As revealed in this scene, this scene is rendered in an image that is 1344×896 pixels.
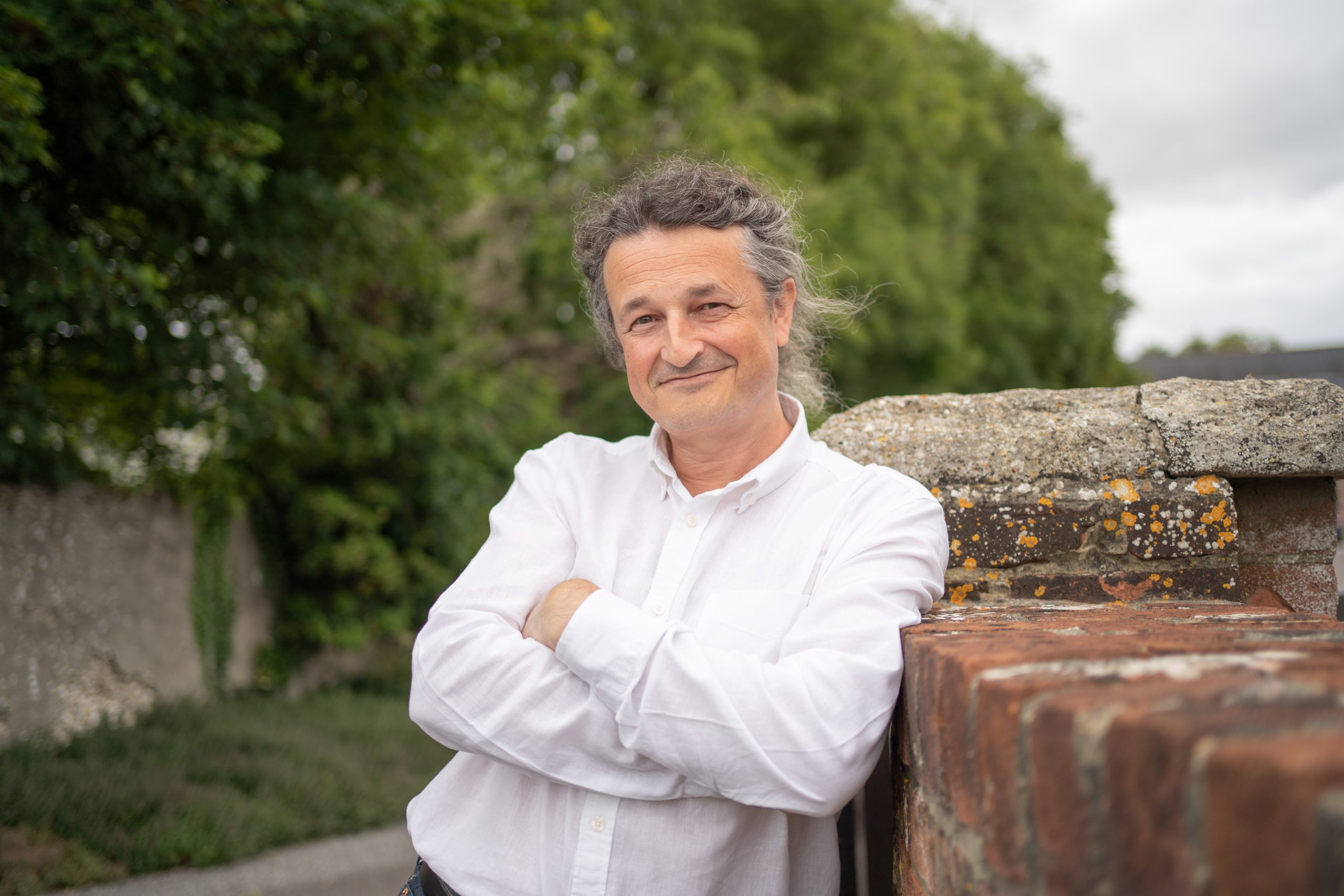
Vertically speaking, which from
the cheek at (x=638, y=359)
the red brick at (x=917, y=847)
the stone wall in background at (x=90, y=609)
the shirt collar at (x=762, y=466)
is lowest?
the stone wall in background at (x=90, y=609)

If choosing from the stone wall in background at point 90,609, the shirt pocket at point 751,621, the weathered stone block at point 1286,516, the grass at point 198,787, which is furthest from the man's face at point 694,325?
the stone wall in background at point 90,609

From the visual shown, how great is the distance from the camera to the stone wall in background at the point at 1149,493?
190 centimetres

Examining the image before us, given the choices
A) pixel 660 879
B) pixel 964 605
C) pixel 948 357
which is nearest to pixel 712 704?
pixel 660 879

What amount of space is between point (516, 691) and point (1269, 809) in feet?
3.89

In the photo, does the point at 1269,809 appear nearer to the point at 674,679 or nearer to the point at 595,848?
the point at 674,679

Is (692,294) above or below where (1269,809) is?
above

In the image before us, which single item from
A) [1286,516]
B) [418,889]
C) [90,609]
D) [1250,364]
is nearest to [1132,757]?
[418,889]

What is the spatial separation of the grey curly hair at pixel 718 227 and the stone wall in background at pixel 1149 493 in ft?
1.37

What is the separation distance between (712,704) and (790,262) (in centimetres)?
108

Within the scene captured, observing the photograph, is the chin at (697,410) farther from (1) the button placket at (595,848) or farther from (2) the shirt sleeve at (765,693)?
(1) the button placket at (595,848)

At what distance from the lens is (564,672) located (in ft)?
5.14

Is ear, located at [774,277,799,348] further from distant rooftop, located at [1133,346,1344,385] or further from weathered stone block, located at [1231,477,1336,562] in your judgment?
distant rooftop, located at [1133,346,1344,385]

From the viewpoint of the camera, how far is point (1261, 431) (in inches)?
75.1

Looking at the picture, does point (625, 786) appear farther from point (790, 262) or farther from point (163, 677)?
point (163, 677)
